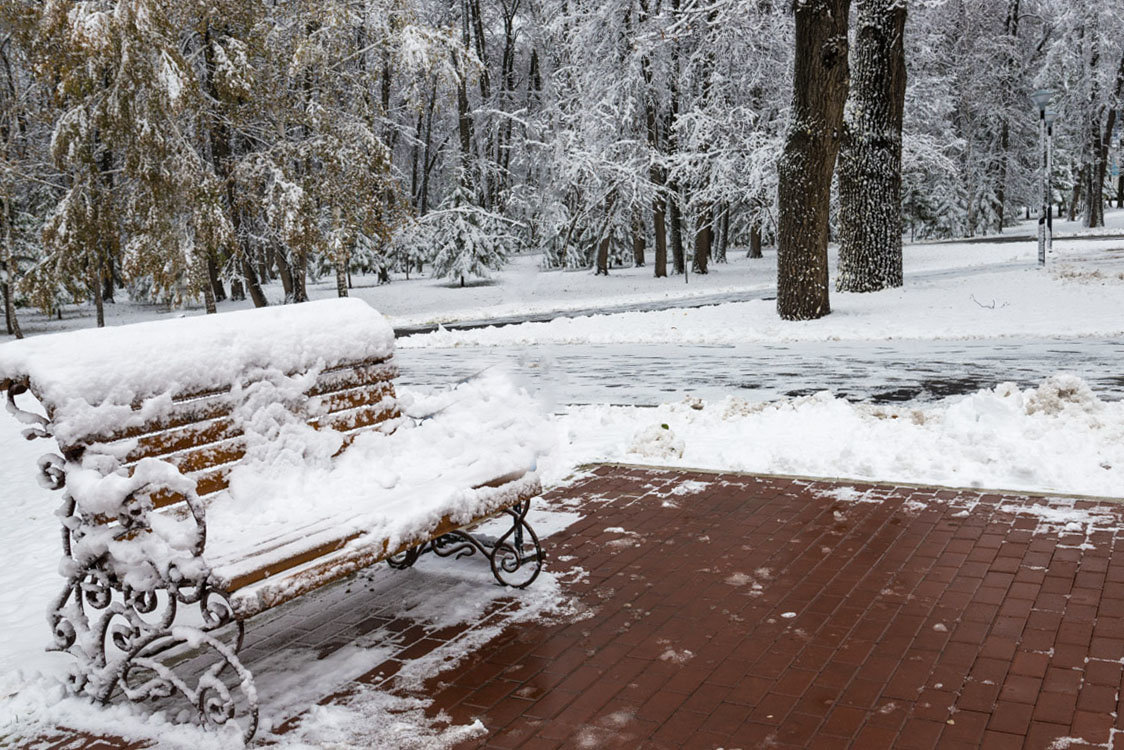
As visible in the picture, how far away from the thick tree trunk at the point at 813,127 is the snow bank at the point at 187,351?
10.6 meters

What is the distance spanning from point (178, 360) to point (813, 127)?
1189 centimetres

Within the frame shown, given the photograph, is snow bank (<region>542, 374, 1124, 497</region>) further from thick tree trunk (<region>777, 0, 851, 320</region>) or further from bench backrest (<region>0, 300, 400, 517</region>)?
thick tree trunk (<region>777, 0, 851, 320</region>)

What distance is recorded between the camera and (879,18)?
54.0ft

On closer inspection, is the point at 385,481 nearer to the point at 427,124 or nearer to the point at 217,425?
the point at 217,425

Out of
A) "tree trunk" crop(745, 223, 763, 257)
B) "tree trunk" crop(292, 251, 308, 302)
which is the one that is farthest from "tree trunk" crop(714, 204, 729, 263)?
"tree trunk" crop(292, 251, 308, 302)

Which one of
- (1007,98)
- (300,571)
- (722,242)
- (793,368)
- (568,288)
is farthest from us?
(1007,98)

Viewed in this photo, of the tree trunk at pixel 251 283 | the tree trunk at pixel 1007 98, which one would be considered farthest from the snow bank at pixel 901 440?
the tree trunk at pixel 1007 98

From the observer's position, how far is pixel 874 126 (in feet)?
54.7

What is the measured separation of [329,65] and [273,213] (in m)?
3.88

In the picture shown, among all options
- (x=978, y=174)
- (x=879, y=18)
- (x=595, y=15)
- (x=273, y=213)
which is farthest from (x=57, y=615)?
(x=978, y=174)

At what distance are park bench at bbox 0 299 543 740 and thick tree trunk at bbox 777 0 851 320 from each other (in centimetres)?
1034

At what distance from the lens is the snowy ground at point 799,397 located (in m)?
5.36

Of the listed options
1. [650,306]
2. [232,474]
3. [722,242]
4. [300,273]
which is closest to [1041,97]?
[650,306]

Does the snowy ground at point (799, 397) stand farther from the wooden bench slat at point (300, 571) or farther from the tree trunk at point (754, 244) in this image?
the tree trunk at point (754, 244)
